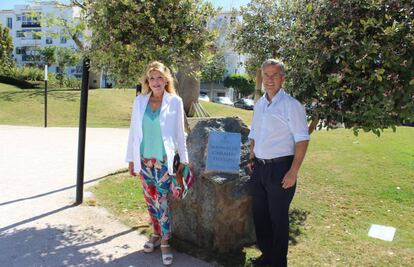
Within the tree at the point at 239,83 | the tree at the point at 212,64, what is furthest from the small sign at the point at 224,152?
the tree at the point at 239,83

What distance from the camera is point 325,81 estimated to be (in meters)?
3.73

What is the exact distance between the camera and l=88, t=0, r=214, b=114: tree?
4.76m

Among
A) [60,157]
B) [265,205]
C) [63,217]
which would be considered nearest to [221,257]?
[265,205]

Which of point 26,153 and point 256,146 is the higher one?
point 256,146

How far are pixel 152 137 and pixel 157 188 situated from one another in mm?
508

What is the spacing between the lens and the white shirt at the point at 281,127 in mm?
3605

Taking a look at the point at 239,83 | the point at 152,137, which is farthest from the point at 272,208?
the point at 239,83

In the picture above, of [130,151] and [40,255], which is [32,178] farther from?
[130,151]

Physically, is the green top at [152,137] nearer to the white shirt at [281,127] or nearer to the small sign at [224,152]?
the small sign at [224,152]

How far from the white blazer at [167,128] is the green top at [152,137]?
4 cm

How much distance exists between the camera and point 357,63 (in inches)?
136

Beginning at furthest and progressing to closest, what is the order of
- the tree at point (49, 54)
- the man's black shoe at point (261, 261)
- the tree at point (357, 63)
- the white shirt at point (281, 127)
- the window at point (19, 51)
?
the window at point (19, 51), the tree at point (49, 54), the man's black shoe at point (261, 261), the white shirt at point (281, 127), the tree at point (357, 63)

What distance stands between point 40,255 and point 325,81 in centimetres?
314

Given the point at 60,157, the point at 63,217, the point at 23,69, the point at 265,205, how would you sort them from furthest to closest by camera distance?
the point at 23,69 → the point at 60,157 → the point at 63,217 → the point at 265,205
